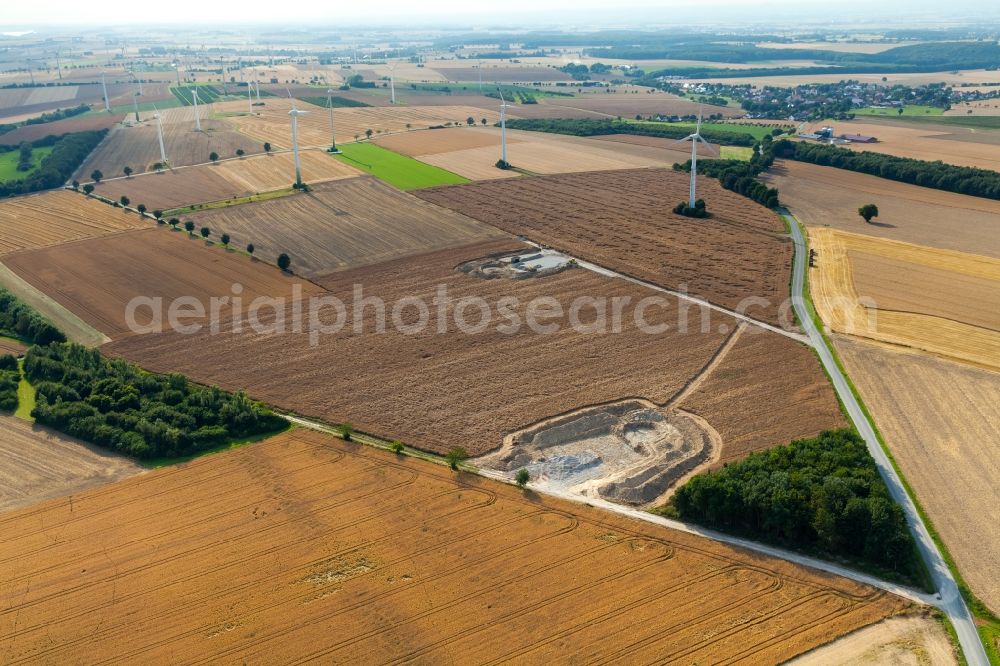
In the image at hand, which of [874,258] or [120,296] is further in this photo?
[874,258]

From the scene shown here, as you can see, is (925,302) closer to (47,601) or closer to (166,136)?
Answer: (47,601)

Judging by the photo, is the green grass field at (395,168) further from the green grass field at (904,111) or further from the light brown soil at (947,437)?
the green grass field at (904,111)

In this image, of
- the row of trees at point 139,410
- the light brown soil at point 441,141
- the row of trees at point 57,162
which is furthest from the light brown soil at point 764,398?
the row of trees at point 57,162

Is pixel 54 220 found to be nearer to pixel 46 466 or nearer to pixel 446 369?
pixel 46 466

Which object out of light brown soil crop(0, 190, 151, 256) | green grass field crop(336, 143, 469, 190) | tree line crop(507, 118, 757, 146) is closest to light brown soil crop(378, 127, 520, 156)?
green grass field crop(336, 143, 469, 190)

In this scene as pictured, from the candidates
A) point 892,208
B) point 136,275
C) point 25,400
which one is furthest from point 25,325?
point 892,208

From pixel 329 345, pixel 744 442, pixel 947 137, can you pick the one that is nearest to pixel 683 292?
pixel 744 442
